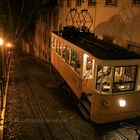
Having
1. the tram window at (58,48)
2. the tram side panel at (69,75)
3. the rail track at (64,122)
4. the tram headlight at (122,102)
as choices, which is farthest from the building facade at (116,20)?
the rail track at (64,122)

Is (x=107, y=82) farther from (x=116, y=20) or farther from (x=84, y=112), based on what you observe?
(x=116, y=20)

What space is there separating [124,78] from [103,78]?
0.95m

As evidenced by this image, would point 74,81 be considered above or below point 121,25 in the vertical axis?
below

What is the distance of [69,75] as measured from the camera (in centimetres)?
1407

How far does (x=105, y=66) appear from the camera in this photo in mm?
10281

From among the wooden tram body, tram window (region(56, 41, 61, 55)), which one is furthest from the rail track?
tram window (region(56, 41, 61, 55))

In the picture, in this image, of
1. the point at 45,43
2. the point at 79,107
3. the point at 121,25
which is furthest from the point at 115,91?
the point at 45,43

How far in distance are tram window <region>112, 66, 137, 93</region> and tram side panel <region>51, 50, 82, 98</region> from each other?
207 centimetres

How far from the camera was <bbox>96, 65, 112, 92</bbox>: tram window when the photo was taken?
1042 cm

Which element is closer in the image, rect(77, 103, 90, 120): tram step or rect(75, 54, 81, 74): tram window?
rect(77, 103, 90, 120): tram step

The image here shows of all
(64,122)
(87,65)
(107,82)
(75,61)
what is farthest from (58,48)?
(107,82)

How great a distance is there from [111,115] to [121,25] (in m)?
6.12

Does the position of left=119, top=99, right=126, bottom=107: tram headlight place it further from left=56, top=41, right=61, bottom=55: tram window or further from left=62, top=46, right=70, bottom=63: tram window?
left=56, top=41, right=61, bottom=55: tram window

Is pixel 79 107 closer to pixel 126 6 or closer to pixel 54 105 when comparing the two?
pixel 54 105
